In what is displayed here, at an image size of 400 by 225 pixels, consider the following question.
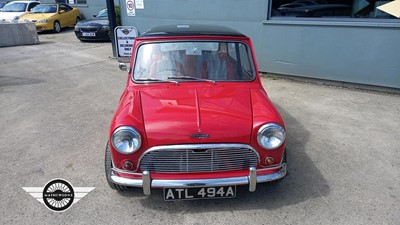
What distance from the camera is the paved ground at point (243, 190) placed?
2.73 metres

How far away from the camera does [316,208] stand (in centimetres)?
282

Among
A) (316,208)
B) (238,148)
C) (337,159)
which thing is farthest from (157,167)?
(337,159)

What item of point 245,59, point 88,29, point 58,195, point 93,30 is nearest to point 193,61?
A: point 245,59

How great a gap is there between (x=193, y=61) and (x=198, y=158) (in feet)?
4.19

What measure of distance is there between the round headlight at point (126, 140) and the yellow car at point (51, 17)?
1448 centimetres

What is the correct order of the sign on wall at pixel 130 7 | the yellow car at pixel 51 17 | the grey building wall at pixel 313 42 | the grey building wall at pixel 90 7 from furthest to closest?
the grey building wall at pixel 90 7 < the yellow car at pixel 51 17 < the sign on wall at pixel 130 7 < the grey building wall at pixel 313 42

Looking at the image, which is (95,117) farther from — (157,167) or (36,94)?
(157,167)

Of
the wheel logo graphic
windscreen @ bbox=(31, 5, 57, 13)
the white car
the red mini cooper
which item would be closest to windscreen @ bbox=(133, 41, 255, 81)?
the red mini cooper

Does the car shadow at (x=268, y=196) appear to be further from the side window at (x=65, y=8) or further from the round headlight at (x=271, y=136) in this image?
the side window at (x=65, y=8)

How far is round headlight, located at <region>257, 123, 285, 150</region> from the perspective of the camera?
2549 mm

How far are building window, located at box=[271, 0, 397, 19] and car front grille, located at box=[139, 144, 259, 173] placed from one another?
551 centimetres

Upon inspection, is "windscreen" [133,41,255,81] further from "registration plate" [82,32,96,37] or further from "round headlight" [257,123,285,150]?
"registration plate" [82,32,96,37]

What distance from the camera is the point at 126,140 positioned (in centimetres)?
251

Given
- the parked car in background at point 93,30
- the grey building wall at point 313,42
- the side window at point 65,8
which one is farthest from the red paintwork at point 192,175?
the side window at point 65,8
